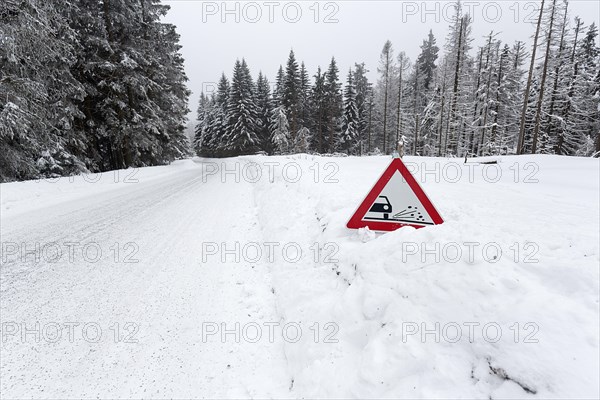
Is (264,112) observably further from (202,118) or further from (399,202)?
(399,202)

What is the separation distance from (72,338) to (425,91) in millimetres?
52882

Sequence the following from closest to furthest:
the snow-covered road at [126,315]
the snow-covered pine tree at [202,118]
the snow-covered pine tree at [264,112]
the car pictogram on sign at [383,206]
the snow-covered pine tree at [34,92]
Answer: the snow-covered road at [126,315], the car pictogram on sign at [383,206], the snow-covered pine tree at [34,92], the snow-covered pine tree at [264,112], the snow-covered pine tree at [202,118]

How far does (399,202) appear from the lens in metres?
3.04

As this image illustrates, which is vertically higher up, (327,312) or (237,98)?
(237,98)

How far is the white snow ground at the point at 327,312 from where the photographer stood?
1.75 metres

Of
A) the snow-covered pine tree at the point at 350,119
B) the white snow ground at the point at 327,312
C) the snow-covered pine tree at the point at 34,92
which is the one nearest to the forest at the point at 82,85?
the snow-covered pine tree at the point at 34,92

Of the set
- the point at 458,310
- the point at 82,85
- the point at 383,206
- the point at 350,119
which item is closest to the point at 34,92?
the point at 82,85

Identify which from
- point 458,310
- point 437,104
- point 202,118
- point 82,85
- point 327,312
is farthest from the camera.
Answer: point 202,118

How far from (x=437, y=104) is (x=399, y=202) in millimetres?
34508

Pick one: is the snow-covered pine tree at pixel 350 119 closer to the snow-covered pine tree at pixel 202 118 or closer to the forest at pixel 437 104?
the forest at pixel 437 104

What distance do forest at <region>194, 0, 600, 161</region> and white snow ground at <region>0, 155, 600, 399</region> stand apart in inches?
1024

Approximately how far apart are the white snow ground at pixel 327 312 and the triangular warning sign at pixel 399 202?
22cm

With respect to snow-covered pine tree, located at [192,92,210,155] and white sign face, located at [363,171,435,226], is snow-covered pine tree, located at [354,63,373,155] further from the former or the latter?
white sign face, located at [363,171,435,226]

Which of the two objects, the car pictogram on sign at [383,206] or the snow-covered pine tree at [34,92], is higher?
the snow-covered pine tree at [34,92]
